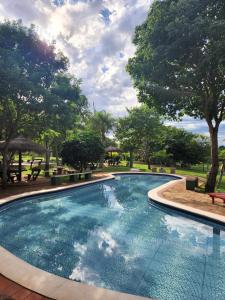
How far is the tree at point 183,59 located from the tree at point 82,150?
22.5ft

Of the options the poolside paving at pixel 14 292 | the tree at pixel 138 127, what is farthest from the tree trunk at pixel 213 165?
the tree at pixel 138 127

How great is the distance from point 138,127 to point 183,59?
1780 centimetres

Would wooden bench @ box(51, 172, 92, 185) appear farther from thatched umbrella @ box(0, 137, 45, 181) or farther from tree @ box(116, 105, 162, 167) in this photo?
tree @ box(116, 105, 162, 167)

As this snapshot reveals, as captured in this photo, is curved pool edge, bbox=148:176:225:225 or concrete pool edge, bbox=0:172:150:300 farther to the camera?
curved pool edge, bbox=148:176:225:225

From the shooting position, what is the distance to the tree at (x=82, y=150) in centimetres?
1989

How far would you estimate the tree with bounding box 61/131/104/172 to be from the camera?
Result: 19.9 metres

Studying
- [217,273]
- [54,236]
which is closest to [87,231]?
[54,236]

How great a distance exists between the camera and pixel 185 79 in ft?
40.4

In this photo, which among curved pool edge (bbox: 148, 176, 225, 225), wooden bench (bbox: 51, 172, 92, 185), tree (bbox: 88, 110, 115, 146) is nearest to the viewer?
curved pool edge (bbox: 148, 176, 225, 225)

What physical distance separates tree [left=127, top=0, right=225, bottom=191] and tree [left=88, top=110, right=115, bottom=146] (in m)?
21.3

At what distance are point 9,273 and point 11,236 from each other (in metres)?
3.29

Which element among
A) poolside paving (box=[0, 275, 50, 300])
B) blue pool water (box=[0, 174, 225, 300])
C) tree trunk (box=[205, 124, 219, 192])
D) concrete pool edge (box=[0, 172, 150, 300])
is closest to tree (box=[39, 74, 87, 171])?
blue pool water (box=[0, 174, 225, 300])

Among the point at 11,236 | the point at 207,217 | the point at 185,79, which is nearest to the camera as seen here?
the point at 11,236

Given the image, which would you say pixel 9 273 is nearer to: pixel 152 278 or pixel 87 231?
pixel 152 278
